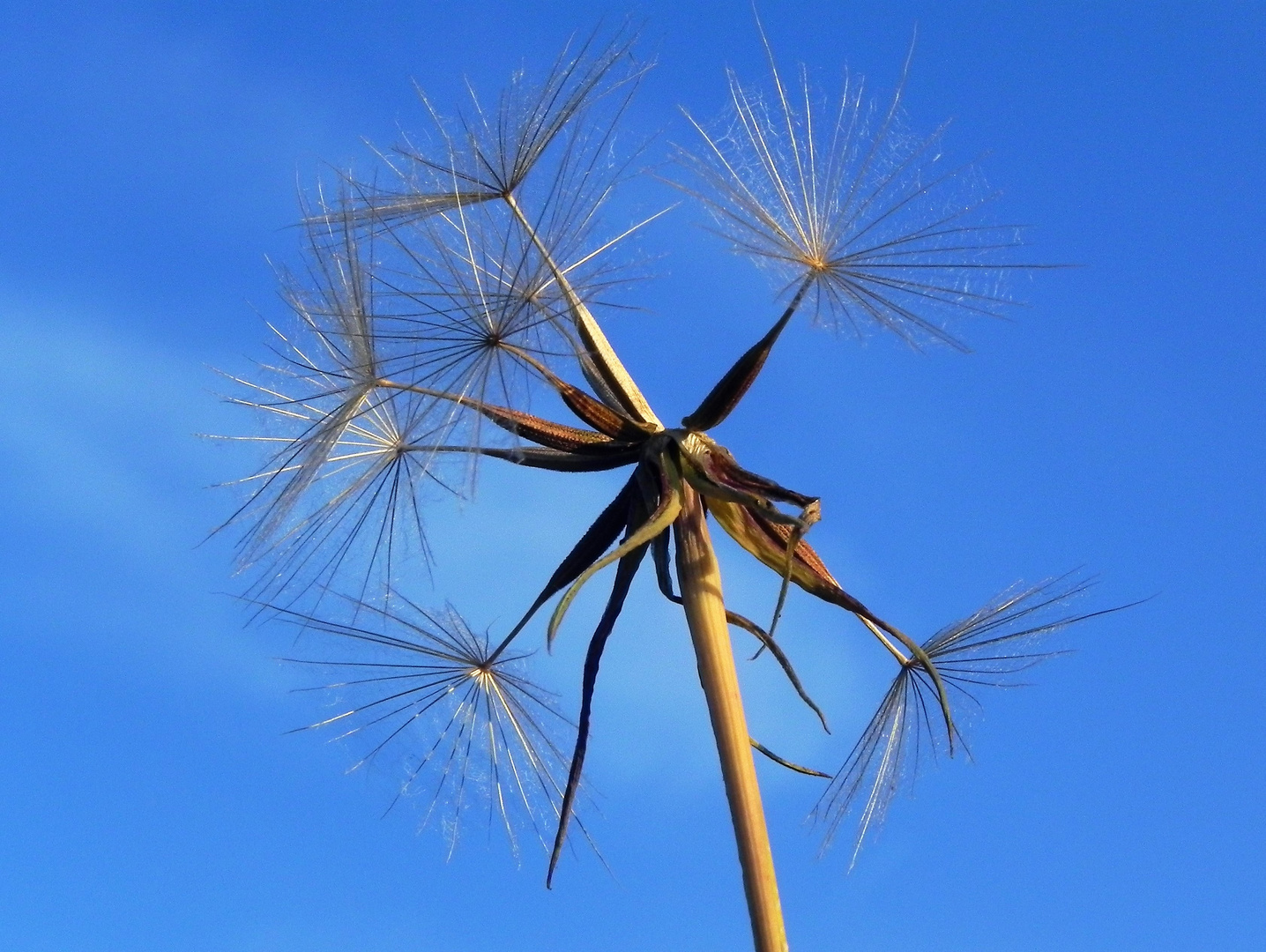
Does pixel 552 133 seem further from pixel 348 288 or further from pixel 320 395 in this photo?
pixel 320 395

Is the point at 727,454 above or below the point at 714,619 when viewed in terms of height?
above

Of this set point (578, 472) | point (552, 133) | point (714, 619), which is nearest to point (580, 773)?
point (714, 619)

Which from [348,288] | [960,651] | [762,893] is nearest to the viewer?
[762,893]

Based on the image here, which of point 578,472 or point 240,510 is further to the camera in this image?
point 240,510

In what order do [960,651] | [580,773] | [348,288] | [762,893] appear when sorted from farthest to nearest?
[960,651]
[348,288]
[580,773]
[762,893]

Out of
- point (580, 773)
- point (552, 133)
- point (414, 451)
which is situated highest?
point (552, 133)

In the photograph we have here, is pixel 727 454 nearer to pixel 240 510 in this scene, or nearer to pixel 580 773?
pixel 580 773
